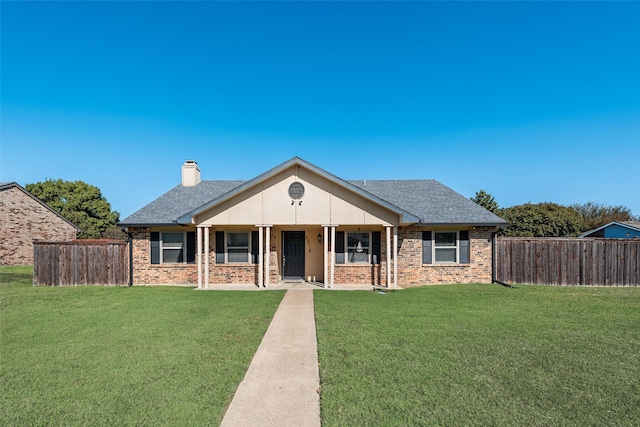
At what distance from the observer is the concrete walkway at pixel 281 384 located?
11.8 ft

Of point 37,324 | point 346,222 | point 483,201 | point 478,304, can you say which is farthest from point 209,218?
point 483,201

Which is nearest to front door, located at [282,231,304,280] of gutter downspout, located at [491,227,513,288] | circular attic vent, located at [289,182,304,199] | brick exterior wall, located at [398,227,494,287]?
circular attic vent, located at [289,182,304,199]

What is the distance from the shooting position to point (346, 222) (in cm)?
1266

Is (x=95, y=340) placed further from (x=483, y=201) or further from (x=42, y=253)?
(x=483, y=201)

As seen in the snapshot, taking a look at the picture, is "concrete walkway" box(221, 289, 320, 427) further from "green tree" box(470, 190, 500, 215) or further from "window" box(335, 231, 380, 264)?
"green tree" box(470, 190, 500, 215)

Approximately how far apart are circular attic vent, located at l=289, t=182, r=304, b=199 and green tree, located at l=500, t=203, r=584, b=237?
2750 cm

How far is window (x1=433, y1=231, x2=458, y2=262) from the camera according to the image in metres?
13.8

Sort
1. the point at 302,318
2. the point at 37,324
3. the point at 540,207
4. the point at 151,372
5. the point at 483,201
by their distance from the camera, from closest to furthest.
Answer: the point at 151,372, the point at 37,324, the point at 302,318, the point at 540,207, the point at 483,201

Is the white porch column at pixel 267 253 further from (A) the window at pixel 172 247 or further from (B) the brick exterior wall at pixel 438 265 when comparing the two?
(B) the brick exterior wall at pixel 438 265

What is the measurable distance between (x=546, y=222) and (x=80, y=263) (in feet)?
122

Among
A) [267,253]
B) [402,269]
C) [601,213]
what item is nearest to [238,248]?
[267,253]

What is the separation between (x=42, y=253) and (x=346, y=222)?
41.7 feet

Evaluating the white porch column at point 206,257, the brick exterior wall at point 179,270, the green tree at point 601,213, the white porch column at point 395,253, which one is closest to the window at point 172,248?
the brick exterior wall at point 179,270

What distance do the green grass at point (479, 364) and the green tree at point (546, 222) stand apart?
1042 inches
